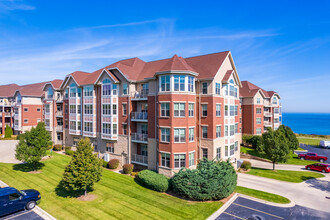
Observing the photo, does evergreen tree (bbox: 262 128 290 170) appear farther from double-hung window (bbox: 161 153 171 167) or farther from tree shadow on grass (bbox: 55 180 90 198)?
tree shadow on grass (bbox: 55 180 90 198)

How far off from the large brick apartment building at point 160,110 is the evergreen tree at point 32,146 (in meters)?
8.18

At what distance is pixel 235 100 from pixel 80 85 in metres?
27.1

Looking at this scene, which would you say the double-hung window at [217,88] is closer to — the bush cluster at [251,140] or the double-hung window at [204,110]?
the double-hung window at [204,110]

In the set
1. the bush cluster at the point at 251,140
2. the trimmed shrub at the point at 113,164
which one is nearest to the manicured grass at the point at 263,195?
the trimmed shrub at the point at 113,164

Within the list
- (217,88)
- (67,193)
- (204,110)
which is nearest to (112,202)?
(67,193)

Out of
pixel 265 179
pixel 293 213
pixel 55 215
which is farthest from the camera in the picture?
pixel 265 179

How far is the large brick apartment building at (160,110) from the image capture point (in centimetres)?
2339

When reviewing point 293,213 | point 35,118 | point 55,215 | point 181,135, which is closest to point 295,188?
point 293,213

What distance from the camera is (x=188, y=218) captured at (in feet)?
53.0

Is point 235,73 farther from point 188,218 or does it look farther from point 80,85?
point 80,85

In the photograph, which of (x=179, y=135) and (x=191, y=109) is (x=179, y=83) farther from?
(x=179, y=135)

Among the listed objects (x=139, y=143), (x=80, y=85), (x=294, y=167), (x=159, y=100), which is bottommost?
(x=294, y=167)

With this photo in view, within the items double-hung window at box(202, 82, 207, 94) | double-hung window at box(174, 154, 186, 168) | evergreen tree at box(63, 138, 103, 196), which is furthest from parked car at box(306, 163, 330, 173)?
evergreen tree at box(63, 138, 103, 196)

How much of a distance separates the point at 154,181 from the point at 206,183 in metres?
6.03
